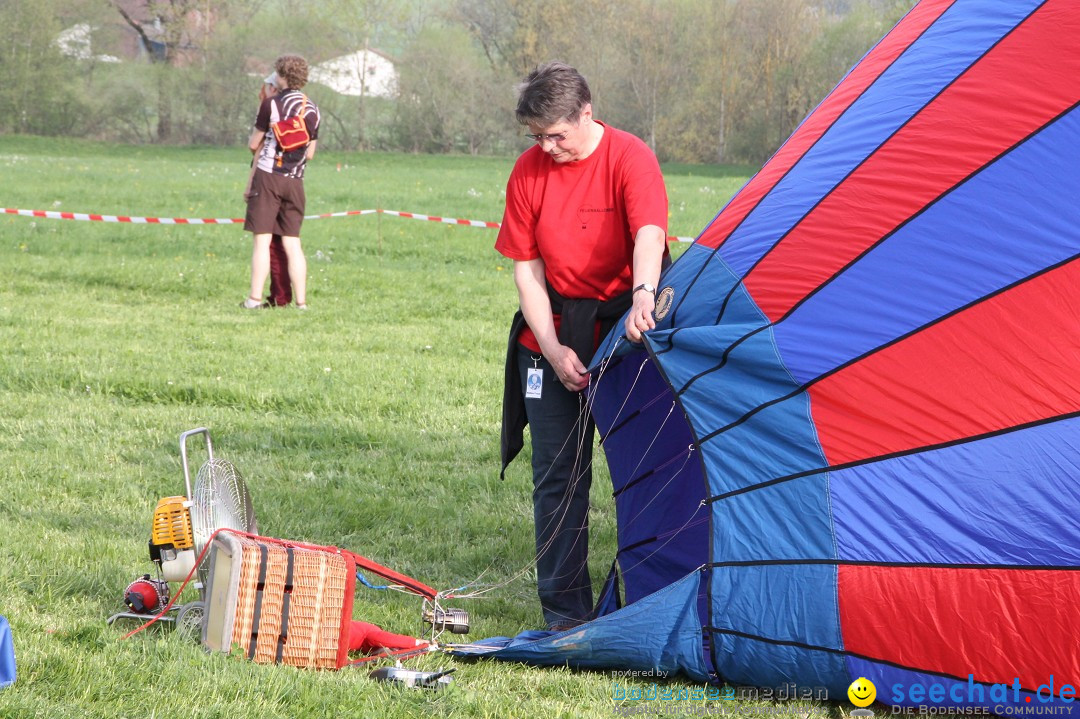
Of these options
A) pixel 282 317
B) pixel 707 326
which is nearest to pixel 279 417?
pixel 282 317

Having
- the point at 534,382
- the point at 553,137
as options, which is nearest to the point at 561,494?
the point at 534,382

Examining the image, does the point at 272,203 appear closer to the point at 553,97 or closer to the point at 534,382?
the point at 534,382

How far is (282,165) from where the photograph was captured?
9.77 metres

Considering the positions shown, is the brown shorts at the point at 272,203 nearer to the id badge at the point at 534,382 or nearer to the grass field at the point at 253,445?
the grass field at the point at 253,445

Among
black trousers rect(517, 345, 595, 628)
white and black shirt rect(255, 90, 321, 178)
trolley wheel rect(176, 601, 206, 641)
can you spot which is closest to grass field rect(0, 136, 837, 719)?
trolley wheel rect(176, 601, 206, 641)

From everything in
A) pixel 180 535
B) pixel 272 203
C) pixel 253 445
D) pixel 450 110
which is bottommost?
pixel 253 445

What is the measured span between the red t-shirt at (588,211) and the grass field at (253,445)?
4.34 ft

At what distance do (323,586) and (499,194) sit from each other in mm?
19113

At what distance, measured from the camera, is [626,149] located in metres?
4.11

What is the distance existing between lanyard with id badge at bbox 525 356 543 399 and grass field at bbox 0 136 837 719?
85 cm

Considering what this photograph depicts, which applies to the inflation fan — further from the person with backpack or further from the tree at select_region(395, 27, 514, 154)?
the tree at select_region(395, 27, 514, 154)

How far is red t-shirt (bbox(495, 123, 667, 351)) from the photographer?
4074 mm

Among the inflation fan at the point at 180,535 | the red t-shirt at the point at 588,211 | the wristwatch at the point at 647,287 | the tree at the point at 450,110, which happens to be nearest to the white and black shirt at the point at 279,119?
the red t-shirt at the point at 588,211

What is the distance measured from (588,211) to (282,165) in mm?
6223
